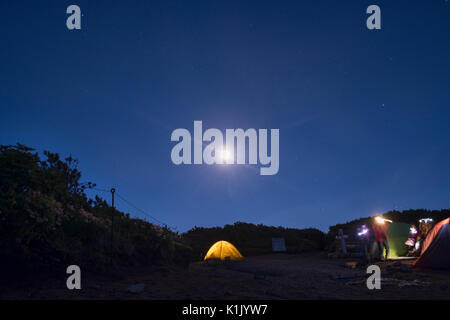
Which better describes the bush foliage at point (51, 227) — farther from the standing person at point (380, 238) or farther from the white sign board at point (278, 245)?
the white sign board at point (278, 245)

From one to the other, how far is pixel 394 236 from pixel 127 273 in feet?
54.7

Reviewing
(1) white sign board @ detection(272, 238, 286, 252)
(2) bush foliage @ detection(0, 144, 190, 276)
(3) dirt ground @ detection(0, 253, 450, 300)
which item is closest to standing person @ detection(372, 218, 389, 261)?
(3) dirt ground @ detection(0, 253, 450, 300)

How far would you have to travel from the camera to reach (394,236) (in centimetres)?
1816

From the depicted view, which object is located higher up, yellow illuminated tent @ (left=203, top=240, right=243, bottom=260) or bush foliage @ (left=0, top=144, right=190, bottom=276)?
bush foliage @ (left=0, top=144, right=190, bottom=276)

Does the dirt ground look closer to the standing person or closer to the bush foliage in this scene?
the bush foliage

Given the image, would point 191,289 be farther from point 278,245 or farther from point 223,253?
point 278,245

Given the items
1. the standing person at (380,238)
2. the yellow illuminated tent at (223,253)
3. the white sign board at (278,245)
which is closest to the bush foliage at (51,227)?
the yellow illuminated tent at (223,253)

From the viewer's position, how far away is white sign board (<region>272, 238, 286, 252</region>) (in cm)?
2683

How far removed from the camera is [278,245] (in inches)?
→ 1066

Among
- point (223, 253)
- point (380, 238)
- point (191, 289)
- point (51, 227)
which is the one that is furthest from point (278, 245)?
point (51, 227)

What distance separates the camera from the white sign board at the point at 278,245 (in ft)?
88.0

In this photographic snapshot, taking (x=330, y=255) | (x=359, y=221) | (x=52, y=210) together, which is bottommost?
(x=330, y=255)
